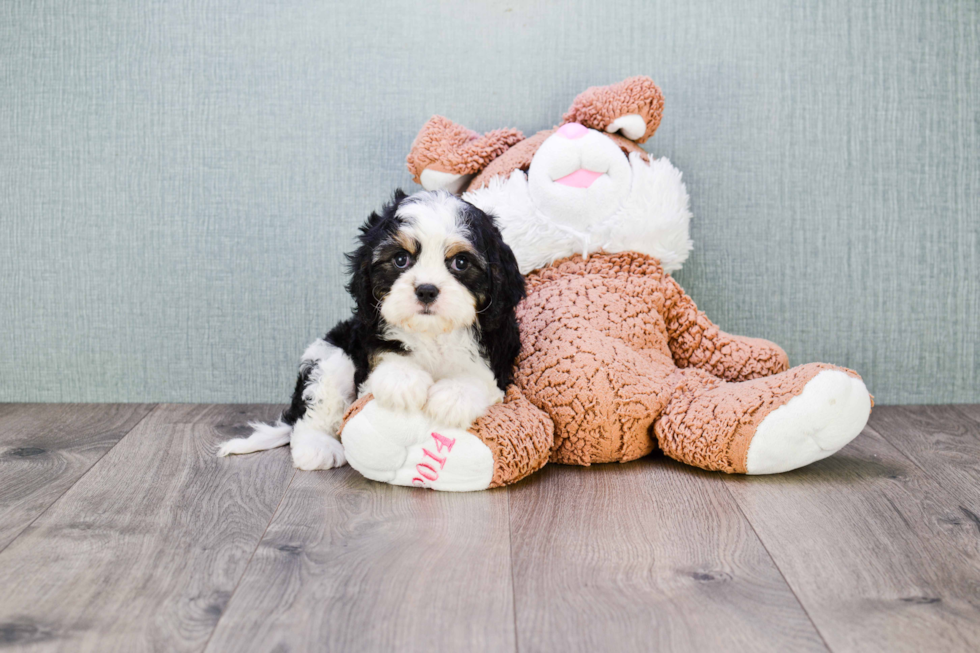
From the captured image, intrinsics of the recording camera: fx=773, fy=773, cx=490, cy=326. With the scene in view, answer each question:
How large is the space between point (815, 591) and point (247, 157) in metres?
1.92

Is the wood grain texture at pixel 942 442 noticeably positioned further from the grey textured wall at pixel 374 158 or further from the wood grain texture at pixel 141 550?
the wood grain texture at pixel 141 550

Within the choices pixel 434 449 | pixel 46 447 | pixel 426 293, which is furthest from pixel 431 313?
pixel 46 447

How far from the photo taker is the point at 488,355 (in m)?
1.73

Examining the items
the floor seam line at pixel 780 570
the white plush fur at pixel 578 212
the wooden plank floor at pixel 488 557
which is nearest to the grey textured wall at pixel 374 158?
the white plush fur at pixel 578 212

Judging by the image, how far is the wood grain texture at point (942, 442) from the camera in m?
1.68

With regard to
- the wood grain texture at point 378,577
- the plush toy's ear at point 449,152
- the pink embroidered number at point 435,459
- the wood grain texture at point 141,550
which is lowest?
the wood grain texture at point 378,577

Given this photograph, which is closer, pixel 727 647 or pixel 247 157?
pixel 727 647

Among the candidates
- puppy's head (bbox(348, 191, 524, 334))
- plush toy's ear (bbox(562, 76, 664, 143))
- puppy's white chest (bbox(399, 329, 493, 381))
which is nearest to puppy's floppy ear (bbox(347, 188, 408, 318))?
puppy's head (bbox(348, 191, 524, 334))

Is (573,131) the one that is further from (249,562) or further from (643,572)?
(249,562)

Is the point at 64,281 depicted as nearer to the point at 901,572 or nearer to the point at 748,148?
the point at 748,148

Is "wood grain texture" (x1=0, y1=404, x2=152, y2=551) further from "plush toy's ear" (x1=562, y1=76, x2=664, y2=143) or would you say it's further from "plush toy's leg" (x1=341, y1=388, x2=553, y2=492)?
"plush toy's ear" (x1=562, y1=76, x2=664, y2=143)

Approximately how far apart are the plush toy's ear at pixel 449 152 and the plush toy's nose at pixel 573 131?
22 cm

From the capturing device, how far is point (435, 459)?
5.26ft

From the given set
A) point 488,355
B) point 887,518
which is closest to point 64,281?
point 488,355
